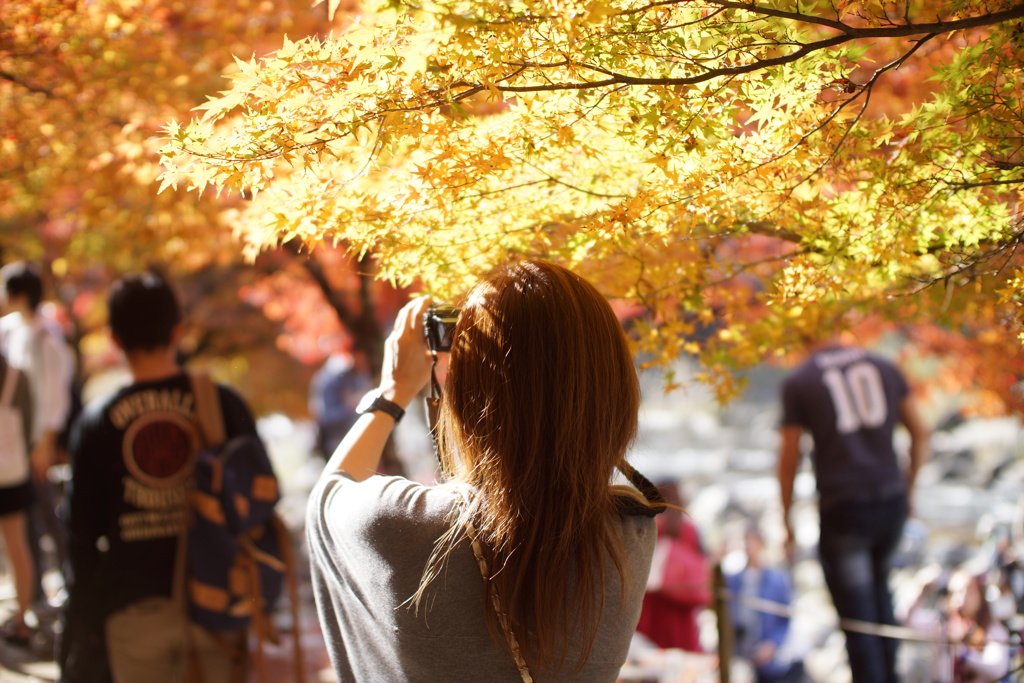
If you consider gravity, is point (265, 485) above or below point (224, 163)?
below

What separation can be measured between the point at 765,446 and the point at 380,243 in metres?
18.0

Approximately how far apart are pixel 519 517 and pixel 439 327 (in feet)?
1.62

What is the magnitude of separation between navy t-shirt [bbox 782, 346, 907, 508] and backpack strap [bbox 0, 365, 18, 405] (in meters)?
4.18

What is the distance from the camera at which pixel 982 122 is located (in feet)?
5.48

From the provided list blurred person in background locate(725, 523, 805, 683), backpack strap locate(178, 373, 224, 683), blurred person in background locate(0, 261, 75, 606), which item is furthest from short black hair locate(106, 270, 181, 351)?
blurred person in background locate(725, 523, 805, 683)

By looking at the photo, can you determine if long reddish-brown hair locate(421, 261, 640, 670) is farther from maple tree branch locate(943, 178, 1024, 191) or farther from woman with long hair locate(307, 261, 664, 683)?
maple tree branch locate(943, 178, 1024, 191)

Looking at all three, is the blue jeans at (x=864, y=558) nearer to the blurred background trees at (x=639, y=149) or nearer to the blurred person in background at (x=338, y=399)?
the blurred background trees at (x=639, y=149)

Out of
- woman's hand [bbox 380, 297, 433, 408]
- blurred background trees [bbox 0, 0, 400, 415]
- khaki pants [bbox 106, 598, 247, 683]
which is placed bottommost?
khaki pants [bbox 106, 598, 247, 683]

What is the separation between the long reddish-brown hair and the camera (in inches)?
52.0

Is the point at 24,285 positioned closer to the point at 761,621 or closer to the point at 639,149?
the point at 639,149

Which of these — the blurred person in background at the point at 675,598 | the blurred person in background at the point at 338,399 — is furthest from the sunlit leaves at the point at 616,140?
the blurred person in background at the point at 338,399

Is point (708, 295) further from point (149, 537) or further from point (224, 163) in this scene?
point (149, 537)

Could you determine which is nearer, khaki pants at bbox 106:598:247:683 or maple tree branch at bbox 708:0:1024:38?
A: maple tree branch at bbox 708:0:1024:38

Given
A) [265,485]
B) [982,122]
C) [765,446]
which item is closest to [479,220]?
[982,122]
